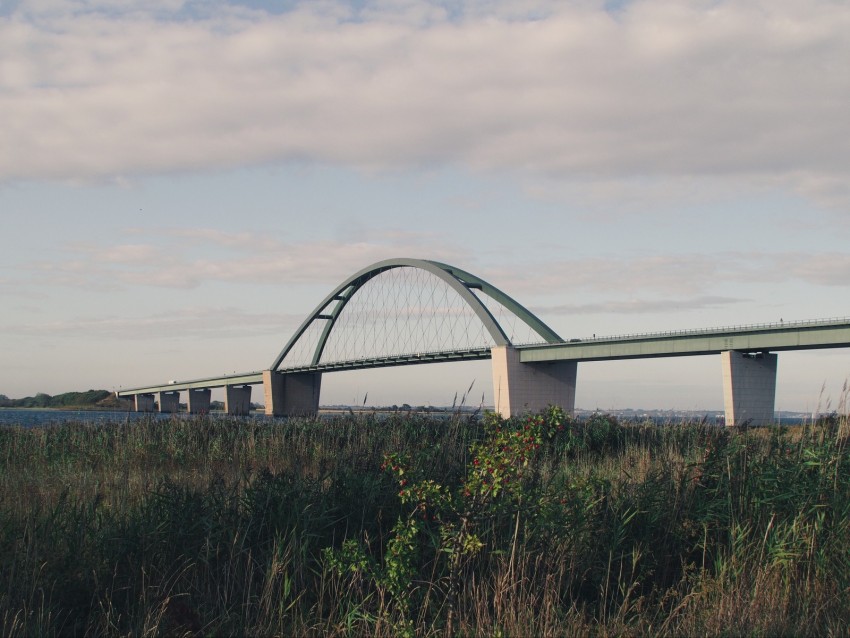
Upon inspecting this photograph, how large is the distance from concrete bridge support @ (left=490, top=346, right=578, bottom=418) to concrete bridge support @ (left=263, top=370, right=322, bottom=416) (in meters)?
37.7

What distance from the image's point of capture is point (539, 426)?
8.52 meters

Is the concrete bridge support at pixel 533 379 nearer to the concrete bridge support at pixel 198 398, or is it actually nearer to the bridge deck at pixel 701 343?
the bridge deck at pixel 701 343

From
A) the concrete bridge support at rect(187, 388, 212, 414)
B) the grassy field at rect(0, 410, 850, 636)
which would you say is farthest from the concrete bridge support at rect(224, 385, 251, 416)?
the grassy field at rect(0, 410, 850, 636)

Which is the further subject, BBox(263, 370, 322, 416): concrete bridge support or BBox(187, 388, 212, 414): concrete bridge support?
BBox(187, 388, 212, 414): concrete bridge support

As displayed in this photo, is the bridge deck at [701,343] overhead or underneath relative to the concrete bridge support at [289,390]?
overhead

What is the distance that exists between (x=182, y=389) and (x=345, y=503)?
10612cm

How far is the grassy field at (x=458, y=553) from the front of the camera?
20.7 feet

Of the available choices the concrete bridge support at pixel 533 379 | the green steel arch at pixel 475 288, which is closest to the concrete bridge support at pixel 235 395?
the green steel arch at pixel 475 288

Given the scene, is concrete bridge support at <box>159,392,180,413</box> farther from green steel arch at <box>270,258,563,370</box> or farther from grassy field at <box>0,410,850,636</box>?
grassy field at <box>0,410,850,636</box>

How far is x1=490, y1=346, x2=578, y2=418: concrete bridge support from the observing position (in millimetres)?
68188

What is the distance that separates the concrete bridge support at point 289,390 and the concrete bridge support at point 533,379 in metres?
37.7

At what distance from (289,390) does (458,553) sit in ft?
326

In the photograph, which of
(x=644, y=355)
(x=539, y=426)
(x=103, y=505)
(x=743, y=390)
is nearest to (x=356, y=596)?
(x=539, y=426)

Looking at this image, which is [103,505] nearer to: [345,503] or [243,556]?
[243,556]
